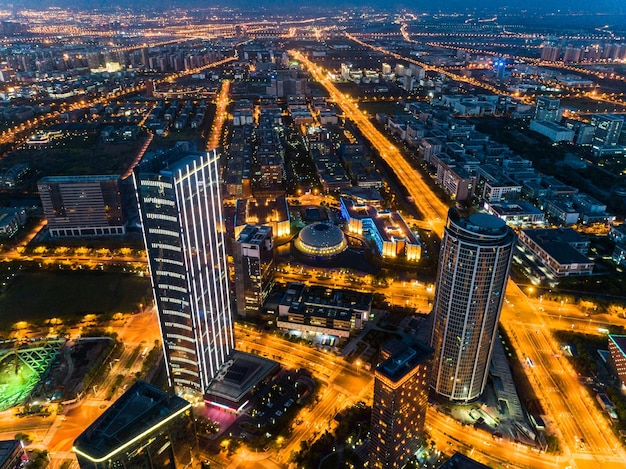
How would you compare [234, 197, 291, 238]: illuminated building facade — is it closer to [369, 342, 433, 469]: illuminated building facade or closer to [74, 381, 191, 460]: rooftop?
[369, 342, 433, 469]: illuminated building facade

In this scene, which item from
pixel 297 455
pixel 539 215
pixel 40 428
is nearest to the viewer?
pixel 297 455

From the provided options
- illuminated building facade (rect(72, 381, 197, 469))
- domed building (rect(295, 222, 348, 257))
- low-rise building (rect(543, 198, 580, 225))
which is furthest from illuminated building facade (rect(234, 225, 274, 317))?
low-rise building (rect(543, 198, 580, 225))

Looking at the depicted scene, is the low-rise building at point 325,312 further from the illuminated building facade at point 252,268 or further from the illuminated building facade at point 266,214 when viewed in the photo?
the illuminated building facade at point 266,214

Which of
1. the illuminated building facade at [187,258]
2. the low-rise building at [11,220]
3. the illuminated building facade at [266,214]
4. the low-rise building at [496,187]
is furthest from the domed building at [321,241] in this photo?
the low-rise building at [11,220]

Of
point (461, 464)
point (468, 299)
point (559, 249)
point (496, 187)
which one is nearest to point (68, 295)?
point (468, 299)

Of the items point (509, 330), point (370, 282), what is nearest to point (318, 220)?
point (370, 282)

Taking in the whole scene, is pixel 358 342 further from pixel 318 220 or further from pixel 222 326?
pixel 318 220

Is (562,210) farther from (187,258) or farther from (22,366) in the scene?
(22,366)
